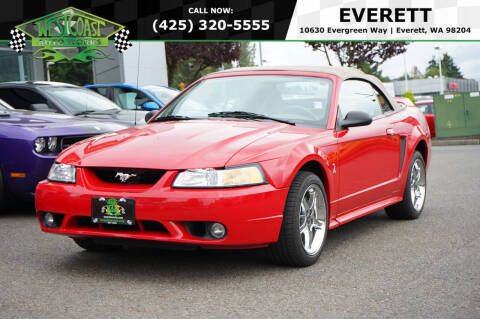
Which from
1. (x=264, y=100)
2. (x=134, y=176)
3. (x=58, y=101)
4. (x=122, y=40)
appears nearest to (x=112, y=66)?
(x=122, y=40)

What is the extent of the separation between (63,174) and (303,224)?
159 cm

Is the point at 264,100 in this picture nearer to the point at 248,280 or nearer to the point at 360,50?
the point at 248,280

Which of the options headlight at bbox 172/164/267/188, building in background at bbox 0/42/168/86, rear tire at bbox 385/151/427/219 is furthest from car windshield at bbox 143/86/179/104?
headlight at bbox 172/164/267/188

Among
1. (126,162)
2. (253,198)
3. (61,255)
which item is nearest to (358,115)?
(253,198)

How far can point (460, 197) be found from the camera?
25.9 ft

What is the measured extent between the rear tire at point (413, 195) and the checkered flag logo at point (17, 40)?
1314 cm

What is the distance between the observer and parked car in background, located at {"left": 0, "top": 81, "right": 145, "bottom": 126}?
8375 millimetres

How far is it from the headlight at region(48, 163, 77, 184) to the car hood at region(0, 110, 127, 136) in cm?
219

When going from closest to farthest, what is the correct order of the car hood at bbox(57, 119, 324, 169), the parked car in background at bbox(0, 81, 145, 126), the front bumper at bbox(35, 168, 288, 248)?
the front bumper at bbox(35, 168, 288, 248) → the car hood at bbox(57, 119, 324, 169) → the parked car in background at bbox(0, 81, 145, 126)

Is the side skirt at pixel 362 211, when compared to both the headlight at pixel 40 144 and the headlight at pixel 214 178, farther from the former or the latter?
the headlight at pixel 40 144

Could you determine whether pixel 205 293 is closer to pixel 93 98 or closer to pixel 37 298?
pixel 37 298

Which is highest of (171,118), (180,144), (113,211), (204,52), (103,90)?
(204,52)

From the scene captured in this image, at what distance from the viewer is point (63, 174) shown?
4430 mm

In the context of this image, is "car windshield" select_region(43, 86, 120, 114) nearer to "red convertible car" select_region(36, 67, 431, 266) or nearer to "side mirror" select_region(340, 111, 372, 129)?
"red convertible car" select_region(36, 67, 431, 266)
